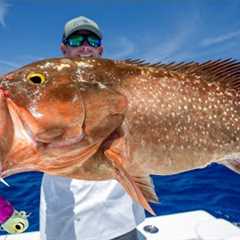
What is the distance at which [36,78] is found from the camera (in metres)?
2.39

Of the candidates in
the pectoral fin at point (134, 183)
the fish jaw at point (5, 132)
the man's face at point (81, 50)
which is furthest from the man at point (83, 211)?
the fish jaw at point (5, 132)

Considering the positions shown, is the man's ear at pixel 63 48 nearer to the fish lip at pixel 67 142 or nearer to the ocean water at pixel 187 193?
the fish lip at pixel 67 142

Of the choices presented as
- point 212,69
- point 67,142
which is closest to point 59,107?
point 67,142

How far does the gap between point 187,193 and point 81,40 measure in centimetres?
839

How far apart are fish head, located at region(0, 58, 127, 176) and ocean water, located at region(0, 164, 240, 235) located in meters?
7.39

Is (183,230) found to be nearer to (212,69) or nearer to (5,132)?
(212,69)

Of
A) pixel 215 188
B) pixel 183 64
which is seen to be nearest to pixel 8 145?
pixel 183 64

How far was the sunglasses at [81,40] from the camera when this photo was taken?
4.21 metres

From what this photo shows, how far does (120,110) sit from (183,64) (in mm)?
557

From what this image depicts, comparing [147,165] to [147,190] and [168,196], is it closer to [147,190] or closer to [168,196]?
[147,190]

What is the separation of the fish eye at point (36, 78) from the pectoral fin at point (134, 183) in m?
0.54

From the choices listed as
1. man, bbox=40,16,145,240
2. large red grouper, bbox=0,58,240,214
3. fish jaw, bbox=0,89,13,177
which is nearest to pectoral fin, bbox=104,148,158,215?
large red grouper, bbox=0,58,240,214

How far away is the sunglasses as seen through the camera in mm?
4207

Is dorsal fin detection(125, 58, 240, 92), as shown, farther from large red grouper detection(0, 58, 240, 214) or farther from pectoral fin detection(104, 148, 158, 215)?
pectoral fin detection(104, 148, 158, 215)
